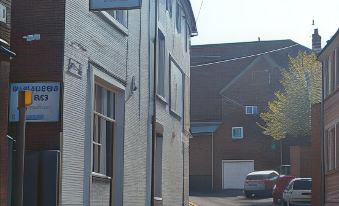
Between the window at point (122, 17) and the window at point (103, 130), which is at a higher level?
the window at point (122, 17)

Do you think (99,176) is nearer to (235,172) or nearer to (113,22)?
(113,22)

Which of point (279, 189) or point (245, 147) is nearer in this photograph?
point (279, 189)

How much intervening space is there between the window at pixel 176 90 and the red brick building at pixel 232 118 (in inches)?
978

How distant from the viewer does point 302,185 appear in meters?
31.5

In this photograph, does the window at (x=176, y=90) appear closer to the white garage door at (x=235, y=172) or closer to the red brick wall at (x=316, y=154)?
the red brick wall at (x=316, y=154)

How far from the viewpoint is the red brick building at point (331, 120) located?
2372 centimetres

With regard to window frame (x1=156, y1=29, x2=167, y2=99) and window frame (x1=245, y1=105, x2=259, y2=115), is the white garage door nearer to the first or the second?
window frame (x1=245, y1=105, x2=259, y2=115)

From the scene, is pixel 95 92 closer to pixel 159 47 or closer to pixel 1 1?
pixel 1 1

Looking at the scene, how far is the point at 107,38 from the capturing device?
48.5 feet

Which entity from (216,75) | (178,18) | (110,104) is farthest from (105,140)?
(216,75)

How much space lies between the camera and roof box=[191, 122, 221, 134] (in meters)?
51.3

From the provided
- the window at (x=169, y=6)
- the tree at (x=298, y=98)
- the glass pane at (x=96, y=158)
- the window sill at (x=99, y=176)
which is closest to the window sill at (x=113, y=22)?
the glass pane at (x=96, y=158)

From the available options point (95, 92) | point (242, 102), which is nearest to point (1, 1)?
point (95, 92)

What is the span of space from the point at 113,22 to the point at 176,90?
987 centimetres
